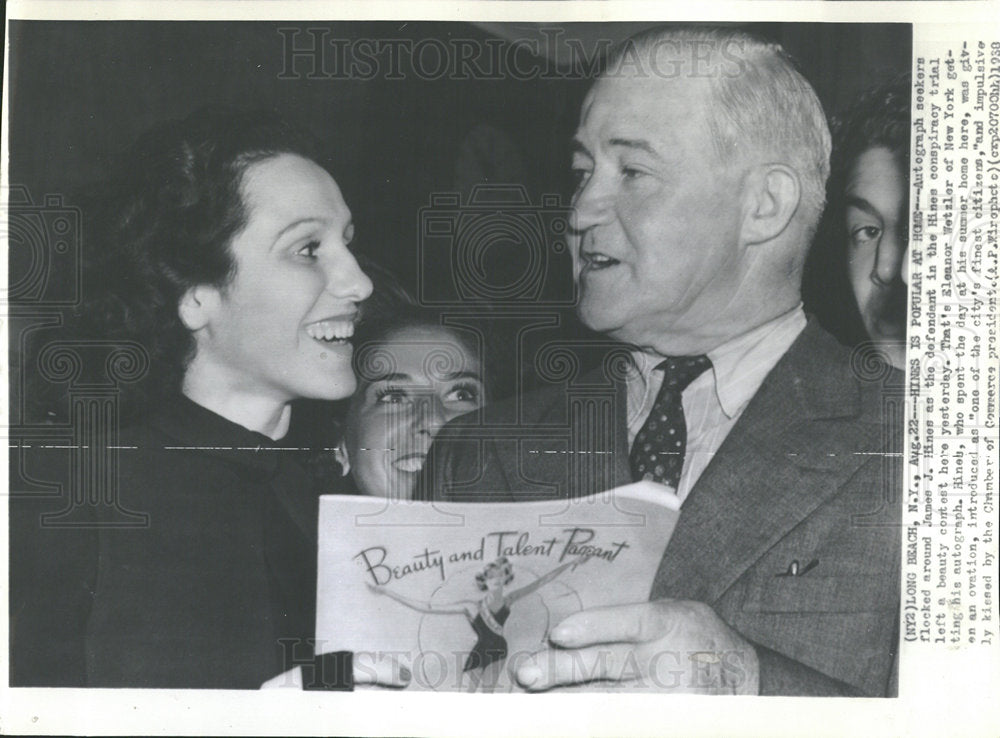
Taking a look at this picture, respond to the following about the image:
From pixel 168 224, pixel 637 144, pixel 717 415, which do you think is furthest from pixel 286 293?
pixel 717 415

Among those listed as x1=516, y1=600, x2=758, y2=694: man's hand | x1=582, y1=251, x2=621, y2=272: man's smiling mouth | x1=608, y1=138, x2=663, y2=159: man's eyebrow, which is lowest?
x1=516, y1=600, x2=758, y2=694: man's hand

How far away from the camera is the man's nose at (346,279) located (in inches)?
65.5

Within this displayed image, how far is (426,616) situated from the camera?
1.69 m

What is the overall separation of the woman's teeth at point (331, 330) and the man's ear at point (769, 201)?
25.9 inches

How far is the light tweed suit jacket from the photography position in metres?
1.64

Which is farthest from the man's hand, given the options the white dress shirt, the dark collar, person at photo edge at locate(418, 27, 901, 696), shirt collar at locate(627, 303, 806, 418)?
the dark collar

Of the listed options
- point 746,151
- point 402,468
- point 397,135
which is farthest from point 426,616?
point 746,151

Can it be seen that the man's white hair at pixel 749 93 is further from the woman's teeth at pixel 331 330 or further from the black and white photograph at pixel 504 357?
the woman's teeth at pixel 331 330

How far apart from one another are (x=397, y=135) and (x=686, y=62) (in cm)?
48

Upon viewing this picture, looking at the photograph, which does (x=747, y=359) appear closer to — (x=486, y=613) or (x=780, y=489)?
(x=780, y=489)

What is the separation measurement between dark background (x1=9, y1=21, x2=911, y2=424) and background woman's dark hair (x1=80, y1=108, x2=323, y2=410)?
31mm

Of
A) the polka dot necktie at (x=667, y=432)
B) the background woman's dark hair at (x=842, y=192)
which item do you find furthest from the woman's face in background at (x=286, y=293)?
the background woman's dark hair at (x=842, y=192)

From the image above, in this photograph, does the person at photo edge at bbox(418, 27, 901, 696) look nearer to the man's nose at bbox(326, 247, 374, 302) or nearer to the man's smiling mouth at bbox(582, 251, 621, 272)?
the man's smiling mouth at bbox(582, 251, 621, 272)

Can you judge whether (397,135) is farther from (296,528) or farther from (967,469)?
(967,469)
